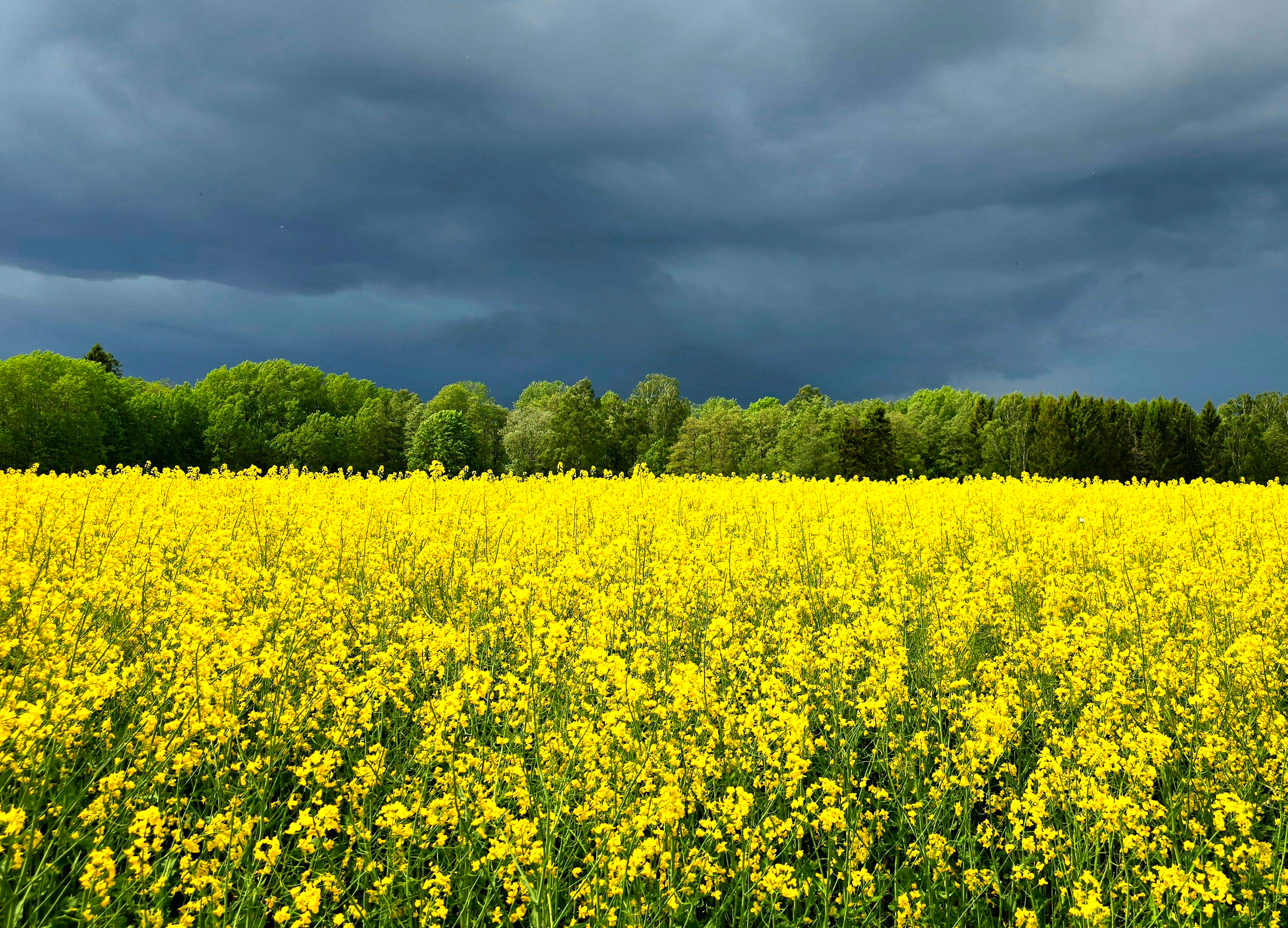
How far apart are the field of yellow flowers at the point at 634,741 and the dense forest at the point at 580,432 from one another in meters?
38.6

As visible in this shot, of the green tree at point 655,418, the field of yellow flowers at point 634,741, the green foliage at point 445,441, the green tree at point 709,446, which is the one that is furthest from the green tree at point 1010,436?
the field of yellow flowers at point 634,741

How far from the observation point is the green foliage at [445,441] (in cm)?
6006

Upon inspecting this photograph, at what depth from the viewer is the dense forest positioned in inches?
1946

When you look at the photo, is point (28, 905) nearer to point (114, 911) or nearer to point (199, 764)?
point (114, 911)

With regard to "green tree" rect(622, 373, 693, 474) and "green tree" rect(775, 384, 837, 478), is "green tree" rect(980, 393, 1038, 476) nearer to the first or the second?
"green tree" rect(775, 384, 837, 478)

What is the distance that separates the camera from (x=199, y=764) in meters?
3.93

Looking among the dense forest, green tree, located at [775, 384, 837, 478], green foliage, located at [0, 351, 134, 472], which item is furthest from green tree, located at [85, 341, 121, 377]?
green tree, located at [775, 384, 837, 478]

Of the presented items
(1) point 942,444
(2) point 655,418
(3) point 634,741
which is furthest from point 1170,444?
(3) point 634,741

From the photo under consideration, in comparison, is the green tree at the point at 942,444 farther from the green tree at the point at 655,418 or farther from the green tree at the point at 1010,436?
the green tree at the point at 655,418

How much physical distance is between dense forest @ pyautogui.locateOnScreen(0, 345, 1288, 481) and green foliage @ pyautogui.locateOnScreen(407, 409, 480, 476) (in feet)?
0.42

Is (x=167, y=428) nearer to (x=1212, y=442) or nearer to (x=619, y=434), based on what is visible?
(x=619, y=434)

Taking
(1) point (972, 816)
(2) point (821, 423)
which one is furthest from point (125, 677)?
(2) point (821, 423)

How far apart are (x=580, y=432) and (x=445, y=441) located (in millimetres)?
11037

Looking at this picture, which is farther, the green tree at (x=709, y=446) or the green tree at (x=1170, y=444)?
the green tree at (x=709, y=446)
